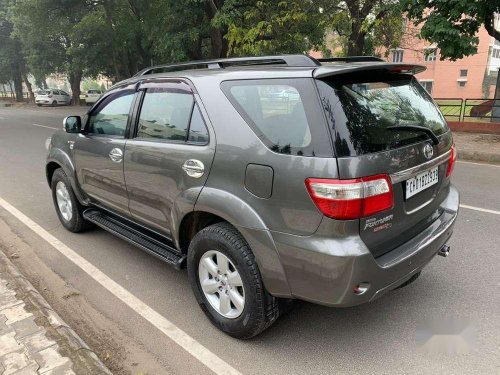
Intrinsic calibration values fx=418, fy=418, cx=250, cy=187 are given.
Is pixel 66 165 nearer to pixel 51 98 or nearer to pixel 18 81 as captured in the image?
pixel 51 98

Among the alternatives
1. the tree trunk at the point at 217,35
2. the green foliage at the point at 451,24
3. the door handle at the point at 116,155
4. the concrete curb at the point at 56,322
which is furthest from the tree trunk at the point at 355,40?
the concrete curb at the point at 56,322

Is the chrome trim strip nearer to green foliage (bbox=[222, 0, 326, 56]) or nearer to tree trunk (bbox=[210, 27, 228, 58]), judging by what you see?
green foliage (bbox=[222, 0, 326, 56])

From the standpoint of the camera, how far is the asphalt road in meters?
2.62

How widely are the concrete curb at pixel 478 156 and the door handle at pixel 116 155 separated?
8299 mm

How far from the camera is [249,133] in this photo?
2.59 metres

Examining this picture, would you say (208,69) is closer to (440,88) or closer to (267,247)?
(267,247)

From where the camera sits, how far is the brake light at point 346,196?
2242 mm

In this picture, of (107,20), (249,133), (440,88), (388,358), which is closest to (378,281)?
(388,358)

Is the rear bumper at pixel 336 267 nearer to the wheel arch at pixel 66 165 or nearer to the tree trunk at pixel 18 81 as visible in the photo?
the wheel arch at pixel 66 165

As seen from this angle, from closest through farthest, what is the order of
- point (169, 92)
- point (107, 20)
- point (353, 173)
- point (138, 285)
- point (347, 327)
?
point (353, 173) → point (347, 327) → point (169, 92) → point (138, 285) → point (107, 20)

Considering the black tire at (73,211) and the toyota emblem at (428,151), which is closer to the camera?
the toyota emblem at (428,151)

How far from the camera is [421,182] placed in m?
2.71

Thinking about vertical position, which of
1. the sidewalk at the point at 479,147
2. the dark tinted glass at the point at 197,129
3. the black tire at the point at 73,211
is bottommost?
the sidewalk at the point at 479,147

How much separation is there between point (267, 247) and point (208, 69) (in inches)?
57.2
